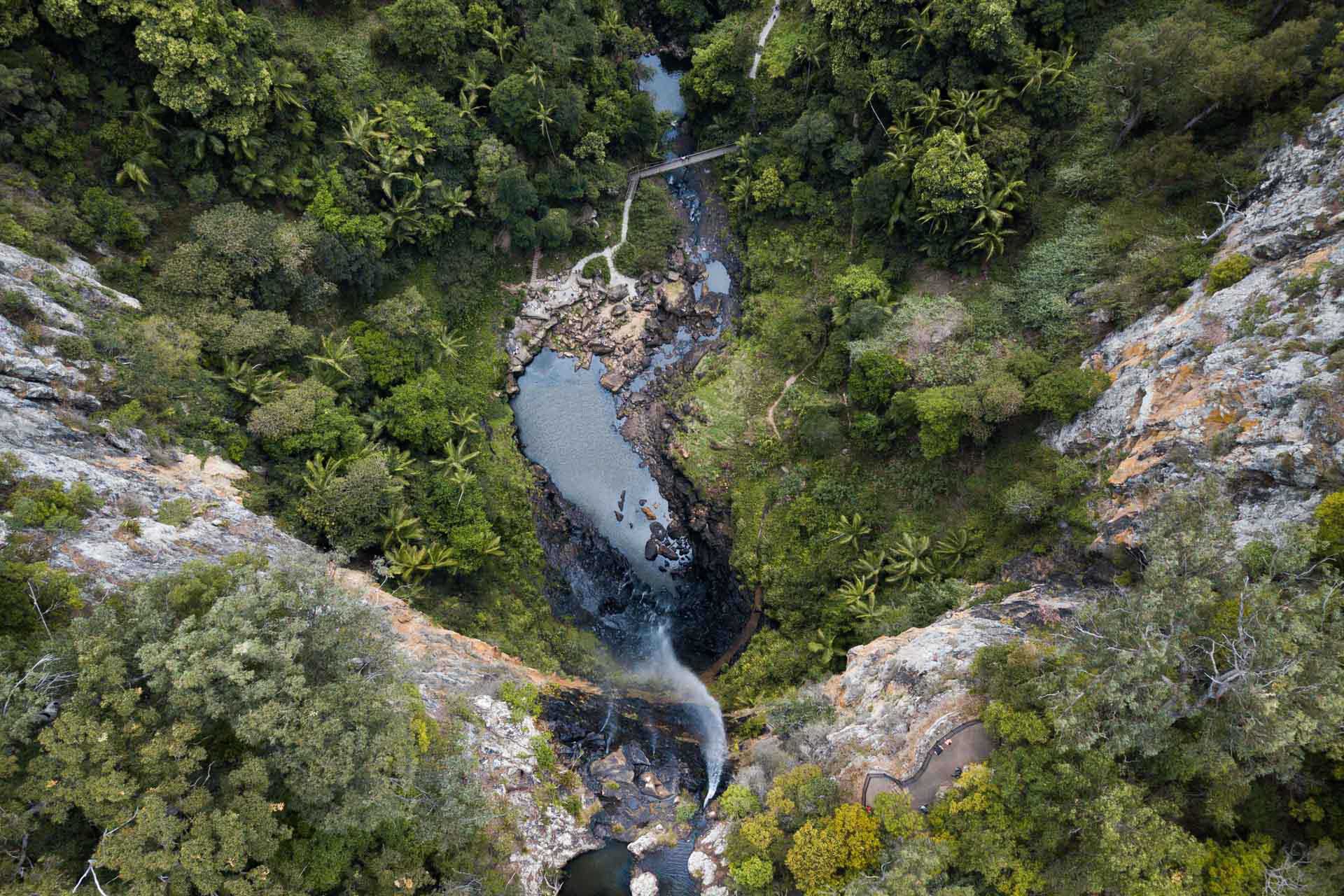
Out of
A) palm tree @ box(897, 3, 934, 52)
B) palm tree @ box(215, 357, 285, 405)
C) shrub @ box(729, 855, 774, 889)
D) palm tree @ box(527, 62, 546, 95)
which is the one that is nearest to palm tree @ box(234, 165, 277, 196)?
palm tree @ box(215, 357, 285, 405)

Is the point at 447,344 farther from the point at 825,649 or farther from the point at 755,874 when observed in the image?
the point at 755,874

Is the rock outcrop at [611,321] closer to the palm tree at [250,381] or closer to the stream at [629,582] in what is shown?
the stream at [629,582]

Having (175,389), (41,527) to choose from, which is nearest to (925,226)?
(175,389)

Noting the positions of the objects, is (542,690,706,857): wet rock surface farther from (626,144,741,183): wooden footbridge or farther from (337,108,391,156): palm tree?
(626,144,741,183): wooden footbridge

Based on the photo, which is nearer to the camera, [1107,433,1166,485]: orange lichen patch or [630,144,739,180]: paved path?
[1107,433,1166,485]: orange lichen patch

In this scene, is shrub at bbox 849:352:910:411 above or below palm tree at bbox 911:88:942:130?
below

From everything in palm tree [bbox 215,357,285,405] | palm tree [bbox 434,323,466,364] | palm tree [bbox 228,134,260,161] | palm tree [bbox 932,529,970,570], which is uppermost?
palm tree [bbox 228,134,260,161]
